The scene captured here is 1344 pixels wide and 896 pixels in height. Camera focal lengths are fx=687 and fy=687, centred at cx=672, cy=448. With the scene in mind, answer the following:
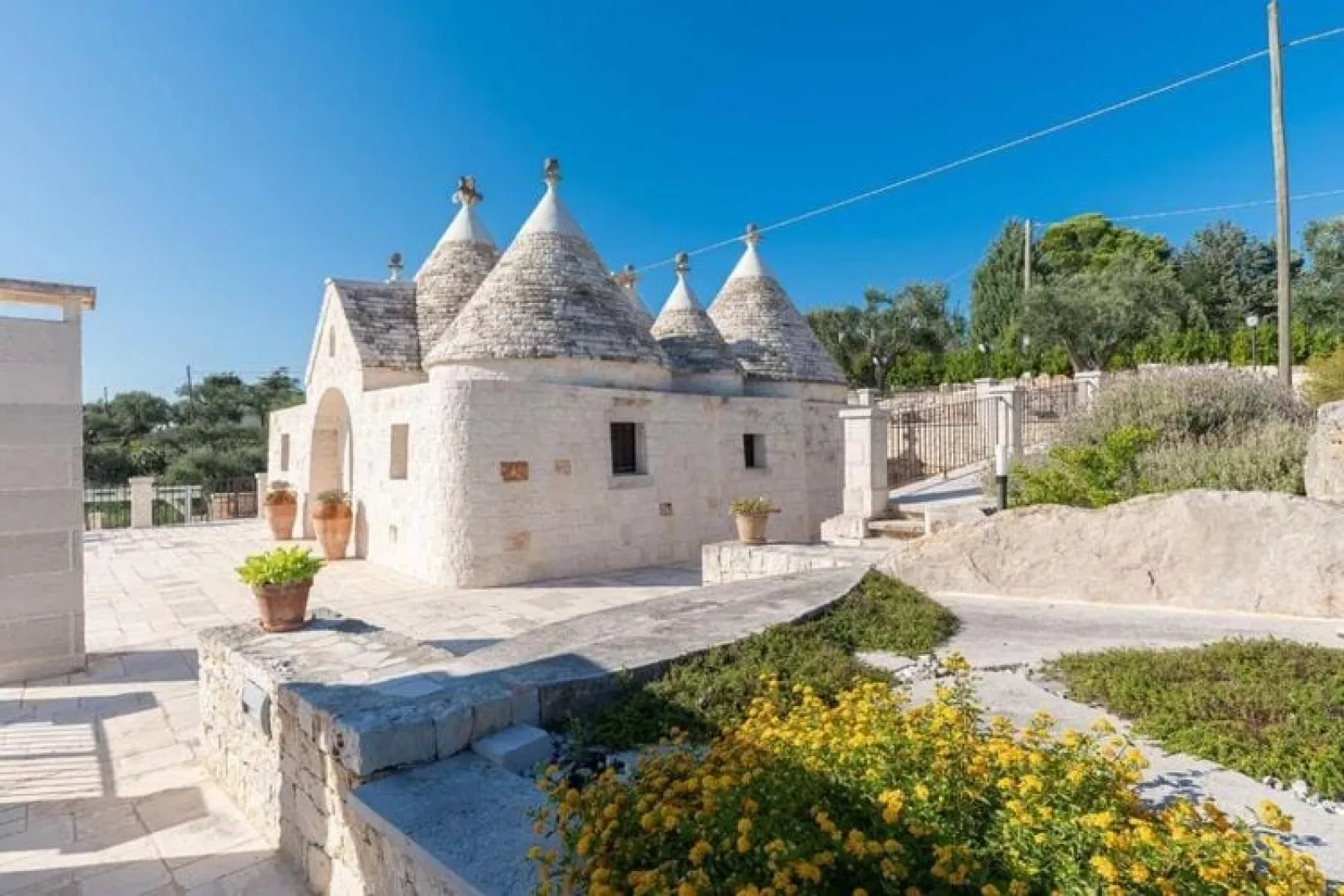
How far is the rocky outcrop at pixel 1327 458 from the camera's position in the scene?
5.95m

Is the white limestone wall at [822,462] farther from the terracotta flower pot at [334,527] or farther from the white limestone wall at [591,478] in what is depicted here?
the terracotta flower pot at [334,527]

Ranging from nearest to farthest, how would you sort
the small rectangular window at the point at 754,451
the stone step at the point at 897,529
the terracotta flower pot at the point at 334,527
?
1. the stone step at the point at 897,529
2. the terracotta flower pot at the point at 334,527
3. the small rectangular window at the point at 754,451

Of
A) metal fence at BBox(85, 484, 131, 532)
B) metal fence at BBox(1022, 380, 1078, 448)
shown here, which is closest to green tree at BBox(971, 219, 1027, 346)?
metal fence at BBox(1022, 380, 1078, 448)

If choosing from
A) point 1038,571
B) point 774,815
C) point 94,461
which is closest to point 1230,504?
point 1038,571

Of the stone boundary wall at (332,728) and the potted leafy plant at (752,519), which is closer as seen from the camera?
the stone boundary wall at (332,728)

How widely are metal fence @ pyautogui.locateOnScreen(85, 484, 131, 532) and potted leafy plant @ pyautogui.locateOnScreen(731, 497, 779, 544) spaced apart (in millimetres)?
20672

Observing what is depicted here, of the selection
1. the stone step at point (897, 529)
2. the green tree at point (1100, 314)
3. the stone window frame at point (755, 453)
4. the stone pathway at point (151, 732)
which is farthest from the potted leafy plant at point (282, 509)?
the green tree at point (1100, 314)

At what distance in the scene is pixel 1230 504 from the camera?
209 inches

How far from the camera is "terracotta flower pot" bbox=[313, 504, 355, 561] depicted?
12.8m

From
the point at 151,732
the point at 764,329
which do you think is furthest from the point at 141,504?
the point at 764,329

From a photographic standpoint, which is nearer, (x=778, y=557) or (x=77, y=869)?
(x=77, y=869)

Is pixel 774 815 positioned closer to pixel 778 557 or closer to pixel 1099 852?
pixel 1099 852

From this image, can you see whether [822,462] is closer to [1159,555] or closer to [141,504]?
[1159,555]

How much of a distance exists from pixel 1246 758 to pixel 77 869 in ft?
18.3
